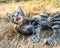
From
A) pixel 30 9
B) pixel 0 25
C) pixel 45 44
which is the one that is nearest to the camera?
pixel 45 44

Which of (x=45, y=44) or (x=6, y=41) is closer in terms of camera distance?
(x=45, y=44)

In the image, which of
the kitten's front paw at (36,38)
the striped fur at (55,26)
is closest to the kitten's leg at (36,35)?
A: the kitten's front paw at (36,38)

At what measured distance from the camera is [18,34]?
3910 mm

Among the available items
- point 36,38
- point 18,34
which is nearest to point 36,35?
point 36,38

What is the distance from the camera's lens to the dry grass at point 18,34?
147 inches

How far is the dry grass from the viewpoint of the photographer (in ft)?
12.3

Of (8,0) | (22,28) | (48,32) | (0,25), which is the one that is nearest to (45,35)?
(48,32)

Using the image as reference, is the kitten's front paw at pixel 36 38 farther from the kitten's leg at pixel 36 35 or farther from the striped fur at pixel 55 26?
the striped fur at pixel 55 26

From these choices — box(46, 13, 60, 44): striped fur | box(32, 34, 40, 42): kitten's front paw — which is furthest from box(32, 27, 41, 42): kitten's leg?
box(46, 13, 60, 44): striped fur

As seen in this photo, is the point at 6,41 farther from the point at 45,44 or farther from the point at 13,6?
the point at 13,6

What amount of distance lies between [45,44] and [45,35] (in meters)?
0.27

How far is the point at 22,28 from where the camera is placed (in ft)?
12.4

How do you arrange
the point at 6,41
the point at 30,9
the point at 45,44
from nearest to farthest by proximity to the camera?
the point at 45,44 → the point at 6,41 → the point at 30,9

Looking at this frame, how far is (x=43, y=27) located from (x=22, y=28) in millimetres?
309
